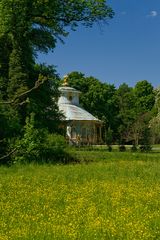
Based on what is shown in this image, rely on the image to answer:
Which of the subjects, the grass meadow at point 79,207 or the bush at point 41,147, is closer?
the grass meadow at point 79,207

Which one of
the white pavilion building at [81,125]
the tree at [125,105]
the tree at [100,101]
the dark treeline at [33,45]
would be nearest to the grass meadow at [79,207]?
the dark treeline at [33,45]

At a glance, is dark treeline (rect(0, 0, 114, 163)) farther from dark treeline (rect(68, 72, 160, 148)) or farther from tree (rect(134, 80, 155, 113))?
tree (rect(134, 80, 155, 113))

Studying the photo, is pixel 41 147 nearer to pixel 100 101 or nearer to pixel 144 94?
pixel 100 101

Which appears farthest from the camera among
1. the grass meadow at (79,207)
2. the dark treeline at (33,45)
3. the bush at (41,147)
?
the dark treeline at (33,45)

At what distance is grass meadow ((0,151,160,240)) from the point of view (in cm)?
960

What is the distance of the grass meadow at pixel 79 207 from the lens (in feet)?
31.5

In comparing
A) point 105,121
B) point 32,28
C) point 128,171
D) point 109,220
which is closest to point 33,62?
point 32,28

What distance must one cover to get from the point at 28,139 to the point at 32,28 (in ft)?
52.3

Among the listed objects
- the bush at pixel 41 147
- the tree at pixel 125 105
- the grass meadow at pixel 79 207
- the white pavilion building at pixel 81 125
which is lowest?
the grass meadow at pixel 79 207

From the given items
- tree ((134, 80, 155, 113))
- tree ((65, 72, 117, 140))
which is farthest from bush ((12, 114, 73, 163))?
tree ((134, 80, 155, 113))

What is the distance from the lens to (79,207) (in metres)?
12.9

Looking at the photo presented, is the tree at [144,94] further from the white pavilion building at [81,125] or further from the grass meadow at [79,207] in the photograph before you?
the grass meadow at [79,207]

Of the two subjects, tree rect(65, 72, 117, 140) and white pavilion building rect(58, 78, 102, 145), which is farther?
tree rect(65, 72, 117, 140)

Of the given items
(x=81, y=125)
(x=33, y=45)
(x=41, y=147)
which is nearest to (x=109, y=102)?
(x=81, y=125)
